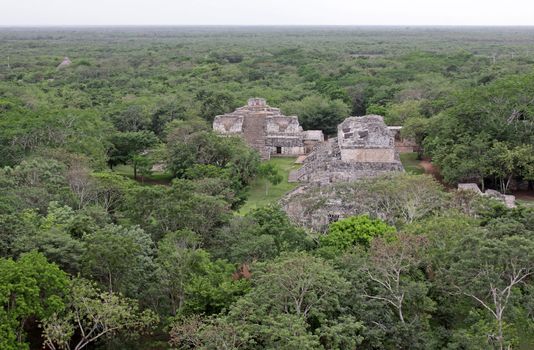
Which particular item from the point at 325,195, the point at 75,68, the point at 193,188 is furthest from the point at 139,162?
the point at 75,68

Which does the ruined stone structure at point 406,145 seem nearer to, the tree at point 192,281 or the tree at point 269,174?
the tree at point 269,174

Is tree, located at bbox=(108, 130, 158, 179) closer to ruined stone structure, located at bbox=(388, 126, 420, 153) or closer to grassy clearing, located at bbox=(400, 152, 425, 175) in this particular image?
grassy clearing, located at bbox=(400, 152, 425, 175)

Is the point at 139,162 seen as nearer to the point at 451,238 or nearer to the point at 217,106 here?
the point at 217,106

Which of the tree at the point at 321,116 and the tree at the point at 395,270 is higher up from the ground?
the tree at the point at 395,270

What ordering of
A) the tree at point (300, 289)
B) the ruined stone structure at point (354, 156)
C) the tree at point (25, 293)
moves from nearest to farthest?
1. the tree at point (25, 293)
2. the tree at point (300, 289)
3. the ruined stone structure at point (354, 156)

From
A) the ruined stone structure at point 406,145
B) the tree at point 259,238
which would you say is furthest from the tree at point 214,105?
the tree at point 259,238

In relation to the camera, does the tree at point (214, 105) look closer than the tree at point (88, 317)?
No

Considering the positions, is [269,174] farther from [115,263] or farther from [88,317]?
[88,317]

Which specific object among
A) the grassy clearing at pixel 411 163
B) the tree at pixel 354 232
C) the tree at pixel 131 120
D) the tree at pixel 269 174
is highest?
the tree at pixel 354 232
